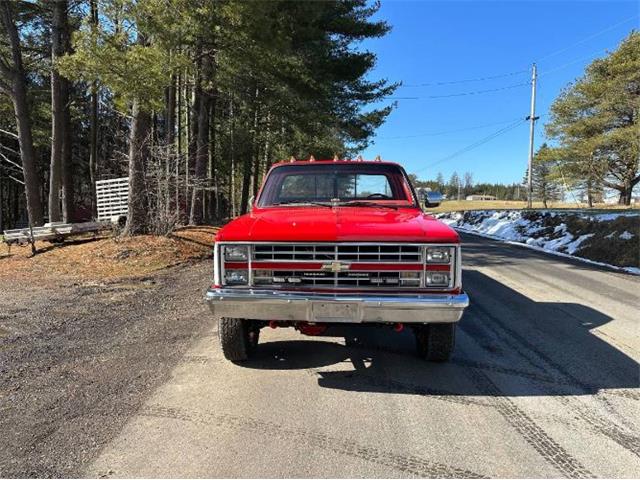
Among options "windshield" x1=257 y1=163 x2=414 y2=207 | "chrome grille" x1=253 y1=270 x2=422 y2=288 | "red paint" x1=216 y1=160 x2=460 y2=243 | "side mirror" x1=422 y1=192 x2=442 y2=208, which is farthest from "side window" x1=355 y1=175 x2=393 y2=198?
"chrome grille" x1=253 y1=270 x2=422 y2=288

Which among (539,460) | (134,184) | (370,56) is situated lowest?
(539,460)

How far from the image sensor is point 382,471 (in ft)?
9.86

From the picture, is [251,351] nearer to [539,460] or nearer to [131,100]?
[539,460]

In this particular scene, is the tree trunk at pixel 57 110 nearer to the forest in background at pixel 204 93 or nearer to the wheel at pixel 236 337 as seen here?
the forest in background at pixel 204 93

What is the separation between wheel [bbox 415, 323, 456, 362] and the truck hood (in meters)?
0.88

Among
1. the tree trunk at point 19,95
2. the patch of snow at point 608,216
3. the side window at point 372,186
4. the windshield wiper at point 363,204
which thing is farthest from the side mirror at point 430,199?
the tree trunk at point 19,95

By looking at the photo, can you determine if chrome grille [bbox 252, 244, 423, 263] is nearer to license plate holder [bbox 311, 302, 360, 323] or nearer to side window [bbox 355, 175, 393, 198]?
license plate holder [bbox 311, 302, 360, 323]

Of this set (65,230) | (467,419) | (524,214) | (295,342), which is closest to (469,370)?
(467,419)

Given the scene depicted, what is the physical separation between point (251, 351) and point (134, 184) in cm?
891

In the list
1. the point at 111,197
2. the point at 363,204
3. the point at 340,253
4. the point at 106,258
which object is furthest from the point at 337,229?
the point at 111,197

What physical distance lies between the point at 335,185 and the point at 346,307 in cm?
223

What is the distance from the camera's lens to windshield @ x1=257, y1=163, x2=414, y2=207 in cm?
580

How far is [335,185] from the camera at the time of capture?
19.4 ft

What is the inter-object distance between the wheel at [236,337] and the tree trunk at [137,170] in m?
8.88
